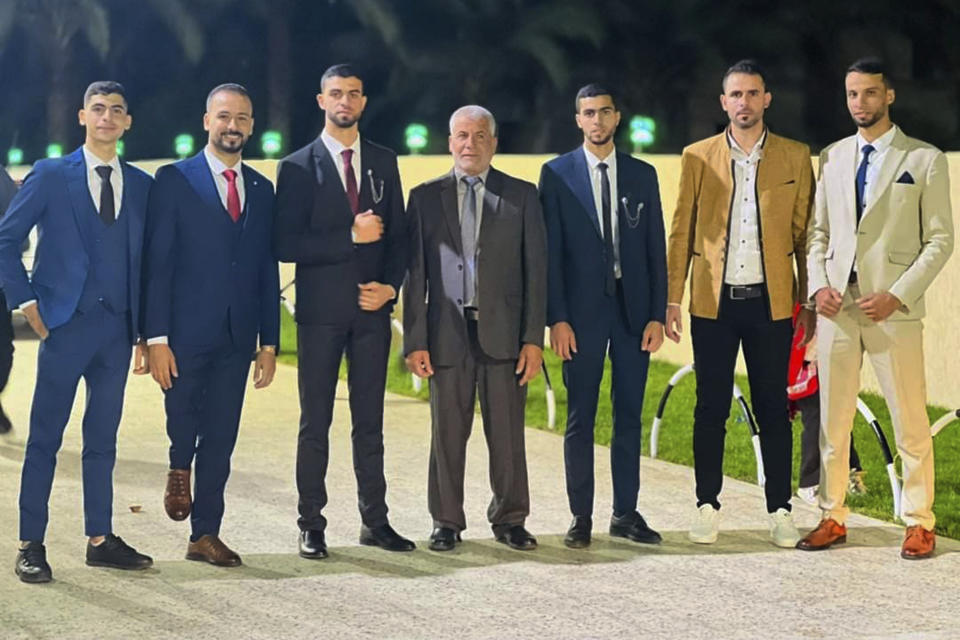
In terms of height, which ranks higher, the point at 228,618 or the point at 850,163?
the point at 850,163

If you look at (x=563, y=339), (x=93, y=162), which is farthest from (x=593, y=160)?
(x=93, y=162)

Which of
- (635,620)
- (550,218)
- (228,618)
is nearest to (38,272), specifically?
(228,618)

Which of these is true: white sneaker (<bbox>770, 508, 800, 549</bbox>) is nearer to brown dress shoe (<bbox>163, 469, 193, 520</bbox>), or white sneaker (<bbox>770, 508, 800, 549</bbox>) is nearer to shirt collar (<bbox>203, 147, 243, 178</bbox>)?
brown dress shoe (<bbox>163, 469, 193, 520</bbox>)

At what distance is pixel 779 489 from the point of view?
8883 mm

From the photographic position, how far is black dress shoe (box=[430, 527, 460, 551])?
8641 mm

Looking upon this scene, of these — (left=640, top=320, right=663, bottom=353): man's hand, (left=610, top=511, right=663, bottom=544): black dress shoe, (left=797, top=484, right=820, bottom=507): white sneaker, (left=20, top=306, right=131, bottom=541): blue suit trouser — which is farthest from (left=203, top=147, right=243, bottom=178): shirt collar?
(left=797, top=484, right=820, bottom=507): white sneaker

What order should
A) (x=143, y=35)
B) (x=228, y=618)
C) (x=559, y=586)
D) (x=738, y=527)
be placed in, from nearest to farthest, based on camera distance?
(x=228, y=618), (x=559, y=586), (x=738, y=527), (x=143, y=35)

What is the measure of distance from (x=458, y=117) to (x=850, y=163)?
6.00ft

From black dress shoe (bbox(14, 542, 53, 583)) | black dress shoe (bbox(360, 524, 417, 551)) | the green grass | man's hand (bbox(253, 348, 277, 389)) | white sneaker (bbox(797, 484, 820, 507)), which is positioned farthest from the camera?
the green grass

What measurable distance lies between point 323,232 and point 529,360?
1.14m

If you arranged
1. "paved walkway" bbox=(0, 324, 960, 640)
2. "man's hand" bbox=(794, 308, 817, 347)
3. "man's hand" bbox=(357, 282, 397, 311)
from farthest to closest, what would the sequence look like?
"man's hand" bbox=(794, 308, 817, 347)
"man's hand" bbox=(357, 282, 397, 311)
"paved walkway" bbox=(0, 324, 960, 640)

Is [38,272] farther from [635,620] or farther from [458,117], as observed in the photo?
[635,620]

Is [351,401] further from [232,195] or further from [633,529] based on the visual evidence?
[633,529]

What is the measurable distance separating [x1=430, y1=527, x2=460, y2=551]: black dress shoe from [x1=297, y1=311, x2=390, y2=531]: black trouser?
26 centimetres
